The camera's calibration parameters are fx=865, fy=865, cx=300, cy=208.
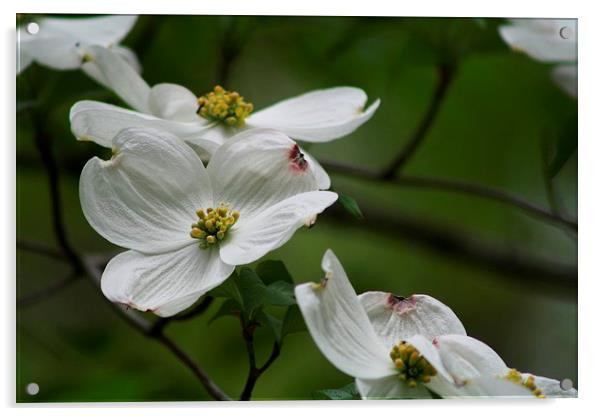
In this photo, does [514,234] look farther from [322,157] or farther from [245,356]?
[245,356]

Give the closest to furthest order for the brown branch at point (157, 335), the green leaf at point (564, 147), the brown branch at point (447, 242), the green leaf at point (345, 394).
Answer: the green leaf at point (345, 394) < the brown branch at point (157, 335) < the green leaf at point (564, 147) < the brown branch at point (447, 242)

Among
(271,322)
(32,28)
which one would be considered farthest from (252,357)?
(32,28)

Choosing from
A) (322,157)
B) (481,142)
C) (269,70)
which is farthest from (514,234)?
(269,70)

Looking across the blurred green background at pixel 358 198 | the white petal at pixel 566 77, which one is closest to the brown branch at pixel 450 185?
the blurred green background at pixel 358 198

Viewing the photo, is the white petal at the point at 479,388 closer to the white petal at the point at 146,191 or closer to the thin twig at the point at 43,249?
the white petal at the point at 146,191

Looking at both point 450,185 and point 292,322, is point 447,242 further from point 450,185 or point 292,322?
point 292,322

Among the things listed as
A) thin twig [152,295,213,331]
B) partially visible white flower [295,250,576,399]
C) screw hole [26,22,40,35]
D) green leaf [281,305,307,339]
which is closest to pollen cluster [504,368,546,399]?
partially visible white flower [295,250,576,399]
